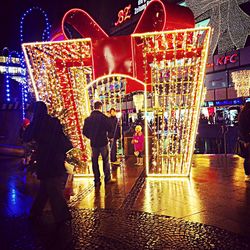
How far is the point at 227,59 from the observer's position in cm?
2517

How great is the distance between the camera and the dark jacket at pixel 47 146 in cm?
470

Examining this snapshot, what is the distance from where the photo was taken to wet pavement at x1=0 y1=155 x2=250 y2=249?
3.93 meters

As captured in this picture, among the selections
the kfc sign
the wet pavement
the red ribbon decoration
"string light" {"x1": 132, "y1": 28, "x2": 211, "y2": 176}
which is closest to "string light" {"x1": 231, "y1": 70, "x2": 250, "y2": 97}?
"string light" {"x1": 132, "y1": 28, "x2": 211, "y2": 176}

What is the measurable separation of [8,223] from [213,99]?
23.7 m

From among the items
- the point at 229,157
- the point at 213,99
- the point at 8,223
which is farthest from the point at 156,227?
the point at 213,99

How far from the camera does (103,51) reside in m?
7.27

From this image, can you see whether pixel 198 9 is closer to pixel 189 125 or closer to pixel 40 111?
pixel 189 125

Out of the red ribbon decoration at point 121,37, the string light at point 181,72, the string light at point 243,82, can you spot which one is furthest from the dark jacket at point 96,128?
the string light at point 243,82

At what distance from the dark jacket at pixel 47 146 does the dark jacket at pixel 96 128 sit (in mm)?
2390

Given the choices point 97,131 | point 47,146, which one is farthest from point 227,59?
point 47,146

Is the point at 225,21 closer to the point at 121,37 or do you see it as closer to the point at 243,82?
the point at 243,82

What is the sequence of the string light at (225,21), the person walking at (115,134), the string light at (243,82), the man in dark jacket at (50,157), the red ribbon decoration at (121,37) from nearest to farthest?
the man in dark jacket at (50,157)
the red ribbon decoration at (121,37)
the person walking at (115,134)
the string light at (243,82)
the string light at (225,21)

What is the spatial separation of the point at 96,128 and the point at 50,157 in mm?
2497

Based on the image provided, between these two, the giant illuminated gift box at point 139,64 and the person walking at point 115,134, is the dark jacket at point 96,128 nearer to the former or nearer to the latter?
the giant illuminated gift box at point 139,64
